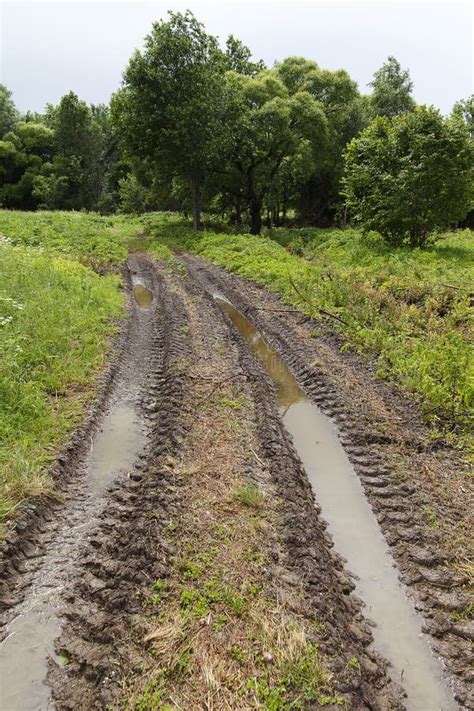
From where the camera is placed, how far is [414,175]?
17.8 m

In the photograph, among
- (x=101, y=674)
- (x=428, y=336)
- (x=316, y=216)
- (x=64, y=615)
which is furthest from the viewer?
(x=316, y=216)

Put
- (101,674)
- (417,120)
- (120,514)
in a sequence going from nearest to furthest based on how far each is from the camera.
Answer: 1. (101,674)
2. (120,514)
3. (417,120)

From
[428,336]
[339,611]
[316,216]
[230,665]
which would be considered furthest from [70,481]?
[316,216]

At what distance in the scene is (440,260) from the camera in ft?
53.7

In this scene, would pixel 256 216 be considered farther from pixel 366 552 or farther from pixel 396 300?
pixel 366 552

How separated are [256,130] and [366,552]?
25016 millimetres

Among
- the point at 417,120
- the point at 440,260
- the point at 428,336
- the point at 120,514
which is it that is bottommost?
the point at 120,514

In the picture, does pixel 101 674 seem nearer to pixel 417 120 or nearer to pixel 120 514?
pixel 120 514

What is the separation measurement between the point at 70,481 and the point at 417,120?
18870 millimetres

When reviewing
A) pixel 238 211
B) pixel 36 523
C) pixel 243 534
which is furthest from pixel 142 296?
pixel 238 211

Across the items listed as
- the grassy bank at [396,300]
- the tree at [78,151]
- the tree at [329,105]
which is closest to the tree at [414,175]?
the grassy bank at [396,300]

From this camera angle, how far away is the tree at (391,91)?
119ft

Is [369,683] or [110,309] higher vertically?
[110,309]

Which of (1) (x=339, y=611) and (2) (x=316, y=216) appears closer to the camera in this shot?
(1) (x=339, y=611)
